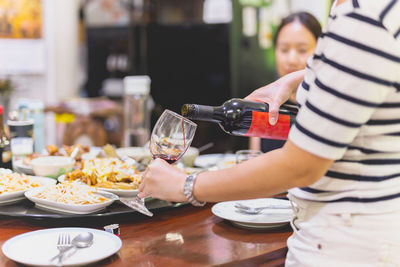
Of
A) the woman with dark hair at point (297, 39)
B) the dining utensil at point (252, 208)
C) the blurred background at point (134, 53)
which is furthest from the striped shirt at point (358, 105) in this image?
the blurred background at point (134, 53)

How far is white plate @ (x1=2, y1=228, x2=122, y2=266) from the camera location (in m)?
1.18

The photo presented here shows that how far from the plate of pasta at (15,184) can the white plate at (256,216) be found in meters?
0.65

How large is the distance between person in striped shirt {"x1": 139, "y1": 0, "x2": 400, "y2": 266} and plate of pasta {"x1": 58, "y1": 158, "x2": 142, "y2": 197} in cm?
51

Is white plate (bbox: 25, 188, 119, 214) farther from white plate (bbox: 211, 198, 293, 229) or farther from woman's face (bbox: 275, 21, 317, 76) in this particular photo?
woman's face (bbox: 275, 21, 317, 76)

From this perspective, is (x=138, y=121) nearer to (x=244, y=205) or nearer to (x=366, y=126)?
(x=244, y=205)

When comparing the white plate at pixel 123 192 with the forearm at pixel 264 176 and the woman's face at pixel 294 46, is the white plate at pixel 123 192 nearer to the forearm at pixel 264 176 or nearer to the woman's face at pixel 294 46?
the forearm at pixel 264 176

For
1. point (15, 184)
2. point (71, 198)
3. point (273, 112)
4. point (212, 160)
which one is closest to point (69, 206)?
point (71, 198)

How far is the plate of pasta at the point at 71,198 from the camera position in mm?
1525

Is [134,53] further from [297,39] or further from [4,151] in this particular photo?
[4,151]

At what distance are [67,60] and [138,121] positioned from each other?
3119 mm

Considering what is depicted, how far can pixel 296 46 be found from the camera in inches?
119

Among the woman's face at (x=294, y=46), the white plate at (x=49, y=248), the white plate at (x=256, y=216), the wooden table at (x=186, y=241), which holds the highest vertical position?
the woman's face at (x=294, y=46)

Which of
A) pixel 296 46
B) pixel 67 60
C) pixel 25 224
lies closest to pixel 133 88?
pixel 296 46

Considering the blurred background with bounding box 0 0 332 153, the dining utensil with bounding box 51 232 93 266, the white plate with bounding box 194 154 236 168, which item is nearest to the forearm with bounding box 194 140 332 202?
the dining utensil with bounding box 51 232 93 266
